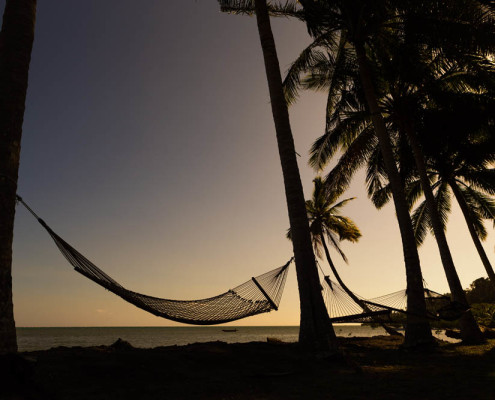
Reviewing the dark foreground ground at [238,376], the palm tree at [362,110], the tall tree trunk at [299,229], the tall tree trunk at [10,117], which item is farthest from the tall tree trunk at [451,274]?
the tall tree trunk at [10,117]

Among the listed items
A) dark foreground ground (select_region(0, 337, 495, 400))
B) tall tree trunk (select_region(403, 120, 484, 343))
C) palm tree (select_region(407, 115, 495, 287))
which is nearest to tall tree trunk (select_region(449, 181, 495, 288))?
palm tree (select_region(407, 115, 495, 287))

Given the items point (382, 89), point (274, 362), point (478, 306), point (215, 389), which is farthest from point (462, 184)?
point (215, 389)

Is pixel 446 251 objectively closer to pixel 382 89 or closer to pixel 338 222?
pixel 382 89

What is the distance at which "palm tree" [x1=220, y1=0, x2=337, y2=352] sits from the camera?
5.51 metres

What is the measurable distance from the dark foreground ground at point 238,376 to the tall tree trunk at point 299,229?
409 millimetres

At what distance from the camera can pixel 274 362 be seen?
17.3 feet

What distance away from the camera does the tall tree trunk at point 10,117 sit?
3113 millimetres

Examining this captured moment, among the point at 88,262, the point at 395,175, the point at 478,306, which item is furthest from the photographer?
the point at 478,306

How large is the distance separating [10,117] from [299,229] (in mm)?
4380

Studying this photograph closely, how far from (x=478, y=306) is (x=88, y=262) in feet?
63.4

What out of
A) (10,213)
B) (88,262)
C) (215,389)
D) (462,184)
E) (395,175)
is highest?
(462,184)

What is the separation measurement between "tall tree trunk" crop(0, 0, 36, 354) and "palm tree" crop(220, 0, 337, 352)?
159 inches

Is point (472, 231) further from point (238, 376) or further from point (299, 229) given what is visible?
point (238, 376)

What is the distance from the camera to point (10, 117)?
3.53 metres
